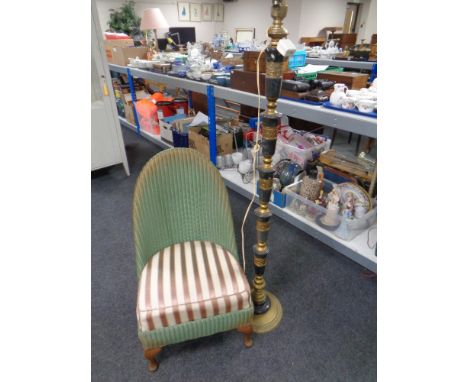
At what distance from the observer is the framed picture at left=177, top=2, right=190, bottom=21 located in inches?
288

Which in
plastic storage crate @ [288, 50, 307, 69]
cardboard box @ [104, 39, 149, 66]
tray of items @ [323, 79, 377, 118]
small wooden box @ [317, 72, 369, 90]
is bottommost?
tray of items @ [323, 79, 377, 118]

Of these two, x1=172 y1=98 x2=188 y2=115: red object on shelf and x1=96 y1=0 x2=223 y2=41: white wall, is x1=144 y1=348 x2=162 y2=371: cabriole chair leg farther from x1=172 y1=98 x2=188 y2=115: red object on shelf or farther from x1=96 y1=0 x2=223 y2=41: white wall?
x1=96 y1=0 x2=223 y2=41: white wall

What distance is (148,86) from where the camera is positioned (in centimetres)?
374

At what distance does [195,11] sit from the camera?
7.63 meters

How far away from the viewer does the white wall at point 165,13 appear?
21.0 ft

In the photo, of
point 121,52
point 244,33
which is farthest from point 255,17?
point 121,52

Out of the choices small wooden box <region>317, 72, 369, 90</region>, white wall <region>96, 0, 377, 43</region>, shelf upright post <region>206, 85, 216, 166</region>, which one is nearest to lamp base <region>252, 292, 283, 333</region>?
small wooden box <region>317, 72, 369, 90</region>

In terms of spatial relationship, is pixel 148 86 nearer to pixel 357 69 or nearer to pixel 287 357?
pixel 357 69

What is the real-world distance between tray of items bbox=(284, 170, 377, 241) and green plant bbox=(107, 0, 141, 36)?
6.56 meters

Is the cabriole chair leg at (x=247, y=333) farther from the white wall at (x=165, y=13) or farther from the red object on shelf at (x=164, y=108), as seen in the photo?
the white wall at (x=165, y=13)

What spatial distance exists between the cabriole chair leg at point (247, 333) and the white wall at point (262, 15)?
7125 millimetres

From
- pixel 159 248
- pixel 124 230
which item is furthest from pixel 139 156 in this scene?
pixel 159 248

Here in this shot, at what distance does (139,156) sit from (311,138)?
6.02 feet

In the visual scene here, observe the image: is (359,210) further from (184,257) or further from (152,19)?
(152,19)
